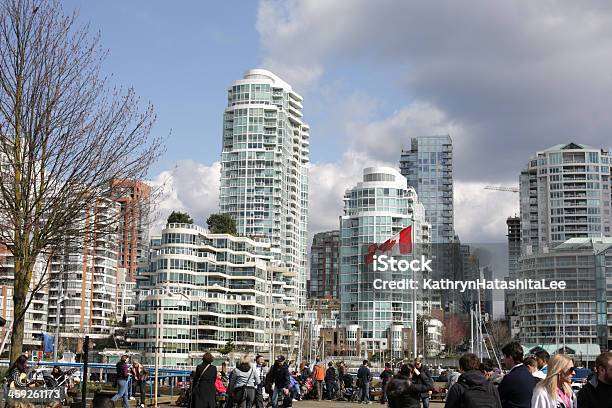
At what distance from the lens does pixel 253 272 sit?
110m

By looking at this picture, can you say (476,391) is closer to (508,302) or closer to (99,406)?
(99,406)

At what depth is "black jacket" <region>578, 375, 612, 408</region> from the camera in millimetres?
7173

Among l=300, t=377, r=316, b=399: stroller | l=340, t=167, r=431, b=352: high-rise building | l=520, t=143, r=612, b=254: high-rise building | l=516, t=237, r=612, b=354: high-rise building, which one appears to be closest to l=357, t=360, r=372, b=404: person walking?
l=300, t=377, r=316, b=399: stroller

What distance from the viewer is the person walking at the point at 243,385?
822 inches

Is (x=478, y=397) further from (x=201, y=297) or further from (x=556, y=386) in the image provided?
(x=201, y=297)

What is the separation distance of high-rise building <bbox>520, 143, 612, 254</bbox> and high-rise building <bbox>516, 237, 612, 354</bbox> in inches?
2777

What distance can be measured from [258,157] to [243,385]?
144 meters

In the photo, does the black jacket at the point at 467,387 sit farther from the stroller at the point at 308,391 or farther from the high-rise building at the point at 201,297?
the high-rise building at the point at 201,297

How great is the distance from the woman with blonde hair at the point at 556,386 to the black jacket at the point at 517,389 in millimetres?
904

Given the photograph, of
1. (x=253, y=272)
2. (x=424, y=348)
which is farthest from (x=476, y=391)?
(x=424, y=348)

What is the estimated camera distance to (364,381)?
1259 inches

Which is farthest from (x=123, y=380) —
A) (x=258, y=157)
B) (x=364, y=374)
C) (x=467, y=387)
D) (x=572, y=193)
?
(x=572, y=193)

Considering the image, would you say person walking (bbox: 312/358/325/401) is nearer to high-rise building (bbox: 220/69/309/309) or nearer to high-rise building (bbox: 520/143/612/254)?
high-rise building (bbox: 220/69/309/309)

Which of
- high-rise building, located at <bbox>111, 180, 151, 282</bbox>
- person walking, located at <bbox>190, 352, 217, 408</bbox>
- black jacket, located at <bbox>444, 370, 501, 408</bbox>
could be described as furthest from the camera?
high-rise building, located at <bbox>111, 180, 151, 282</bbox>
